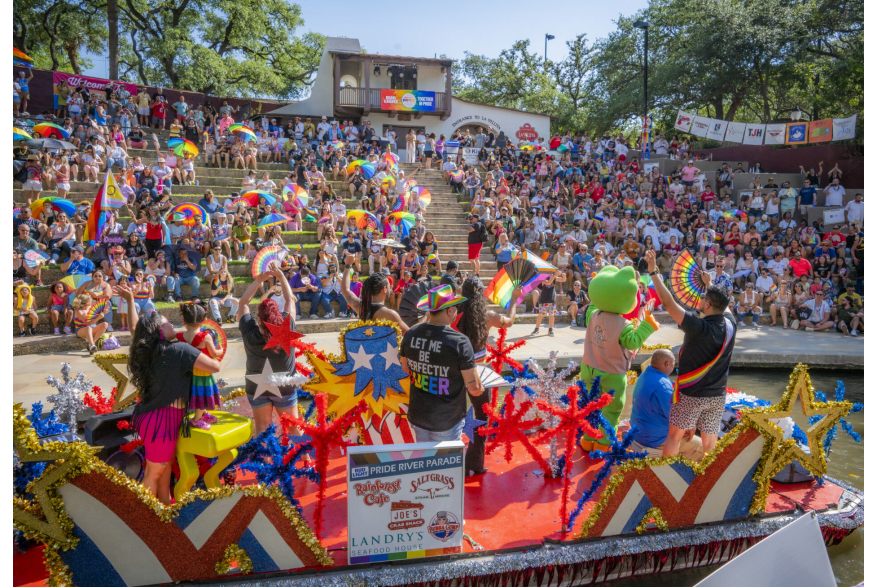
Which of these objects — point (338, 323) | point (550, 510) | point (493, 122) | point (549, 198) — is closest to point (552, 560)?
point (550, 510)

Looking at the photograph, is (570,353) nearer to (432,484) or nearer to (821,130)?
(432,484)

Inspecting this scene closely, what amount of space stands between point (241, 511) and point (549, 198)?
1583 centimetres

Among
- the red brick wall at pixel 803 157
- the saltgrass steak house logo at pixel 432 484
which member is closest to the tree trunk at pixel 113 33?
the red brick wall at pixel 803 157

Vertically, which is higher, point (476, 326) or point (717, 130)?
point (717, 130)

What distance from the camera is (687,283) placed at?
483cm

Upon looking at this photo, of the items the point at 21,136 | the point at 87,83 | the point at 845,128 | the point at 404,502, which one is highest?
the point at 87,83

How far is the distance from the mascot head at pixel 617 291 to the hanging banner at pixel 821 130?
18.0m

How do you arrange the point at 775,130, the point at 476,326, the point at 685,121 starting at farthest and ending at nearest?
the point at 685,121 → the point at 775,130 → the point at 476,326

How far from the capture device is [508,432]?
15.1 feet

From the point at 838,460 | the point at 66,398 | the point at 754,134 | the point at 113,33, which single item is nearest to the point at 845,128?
the point at 754,134

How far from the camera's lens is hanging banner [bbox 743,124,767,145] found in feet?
65.1

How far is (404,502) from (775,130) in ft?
69.7

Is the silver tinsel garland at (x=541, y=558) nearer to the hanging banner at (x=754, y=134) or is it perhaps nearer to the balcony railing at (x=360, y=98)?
the hanging banner at (x=754, y=134)

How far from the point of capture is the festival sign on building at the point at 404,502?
3.34 meters
